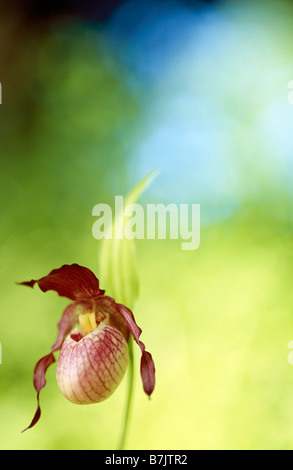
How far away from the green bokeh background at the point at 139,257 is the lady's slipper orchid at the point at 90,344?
123cm

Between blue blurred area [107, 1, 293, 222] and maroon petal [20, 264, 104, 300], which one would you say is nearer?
maroon petal [20, 264, 104, 300]

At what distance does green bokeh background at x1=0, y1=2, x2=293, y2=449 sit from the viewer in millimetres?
2238

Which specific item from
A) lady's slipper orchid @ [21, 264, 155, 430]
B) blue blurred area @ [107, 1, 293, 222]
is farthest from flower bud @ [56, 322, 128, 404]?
blue blurred area @ [107, 1, 293, 222]

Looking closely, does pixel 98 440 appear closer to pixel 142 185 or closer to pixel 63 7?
pixel 142 185

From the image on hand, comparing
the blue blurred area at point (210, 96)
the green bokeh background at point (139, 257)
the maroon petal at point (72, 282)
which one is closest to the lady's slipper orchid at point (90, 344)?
the maroon petal at point (72, 282)

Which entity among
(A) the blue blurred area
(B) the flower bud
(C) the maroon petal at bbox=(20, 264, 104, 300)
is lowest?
(B) the flower bud

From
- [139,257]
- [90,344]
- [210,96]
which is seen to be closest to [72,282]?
[90,344]

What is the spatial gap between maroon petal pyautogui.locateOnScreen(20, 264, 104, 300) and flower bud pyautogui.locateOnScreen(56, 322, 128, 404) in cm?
10

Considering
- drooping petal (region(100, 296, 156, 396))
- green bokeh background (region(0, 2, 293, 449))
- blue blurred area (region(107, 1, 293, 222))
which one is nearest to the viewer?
drooping petal (region(100, 296, 156, 396))

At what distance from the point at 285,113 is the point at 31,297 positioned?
1877 mm

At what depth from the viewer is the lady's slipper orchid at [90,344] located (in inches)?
40.9

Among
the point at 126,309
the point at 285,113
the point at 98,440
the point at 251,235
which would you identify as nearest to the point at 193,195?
the point at 251,235

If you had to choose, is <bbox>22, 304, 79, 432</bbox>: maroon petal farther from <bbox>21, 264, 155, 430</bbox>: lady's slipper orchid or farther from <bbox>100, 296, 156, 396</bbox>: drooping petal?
<bbox>100, 296, 156, 396</bbox>: drooping petal

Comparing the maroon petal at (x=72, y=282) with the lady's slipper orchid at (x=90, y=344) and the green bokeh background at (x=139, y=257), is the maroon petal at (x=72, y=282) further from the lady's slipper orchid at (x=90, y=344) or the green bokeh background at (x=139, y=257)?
the green bokeh background at (x=139, y=257)
